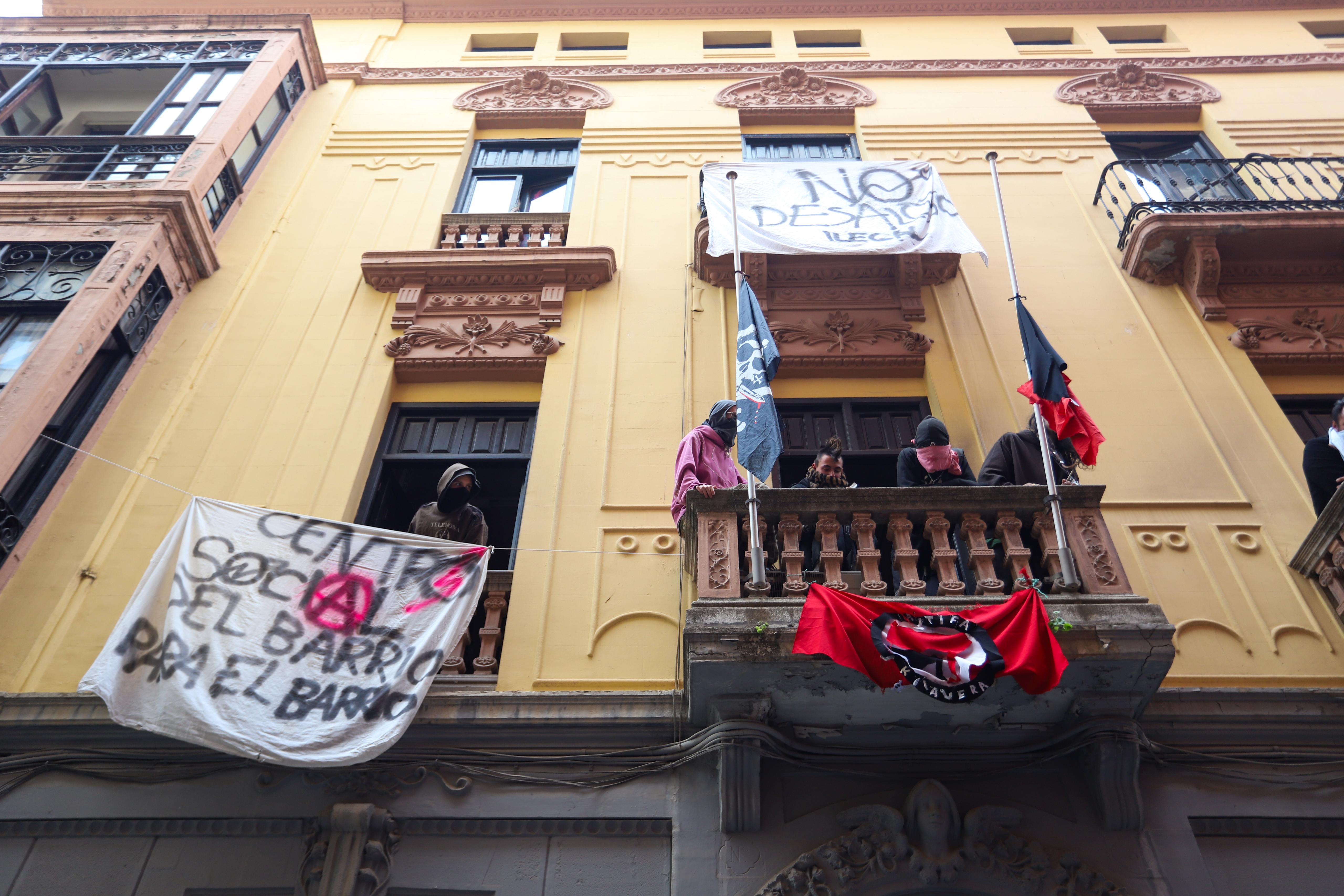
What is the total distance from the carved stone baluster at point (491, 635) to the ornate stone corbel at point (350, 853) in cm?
128

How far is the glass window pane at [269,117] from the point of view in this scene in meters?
12.4

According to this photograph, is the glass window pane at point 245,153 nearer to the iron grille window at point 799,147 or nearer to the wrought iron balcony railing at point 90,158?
the wrought iron balcony railing at point 90,158

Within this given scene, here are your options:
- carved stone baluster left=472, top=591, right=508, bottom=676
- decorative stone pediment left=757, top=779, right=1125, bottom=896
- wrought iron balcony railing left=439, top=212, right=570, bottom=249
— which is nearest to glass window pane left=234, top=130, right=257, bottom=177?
wrought iron balcony railing left=439, top=212, right=570, bottom=249

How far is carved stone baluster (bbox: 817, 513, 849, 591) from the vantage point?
6.44m

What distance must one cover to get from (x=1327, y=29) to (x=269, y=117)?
1628cm

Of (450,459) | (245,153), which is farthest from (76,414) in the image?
(245,153)

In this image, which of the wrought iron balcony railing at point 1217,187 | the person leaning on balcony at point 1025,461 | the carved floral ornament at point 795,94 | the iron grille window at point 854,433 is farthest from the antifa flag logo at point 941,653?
the carved floral ornament at point 795,94

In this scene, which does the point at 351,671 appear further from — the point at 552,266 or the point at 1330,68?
the point at 1330,68

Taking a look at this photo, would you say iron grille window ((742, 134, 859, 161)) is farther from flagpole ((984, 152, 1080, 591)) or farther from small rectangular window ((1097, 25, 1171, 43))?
small rectangular window ((1097, 25, 1171, 43))

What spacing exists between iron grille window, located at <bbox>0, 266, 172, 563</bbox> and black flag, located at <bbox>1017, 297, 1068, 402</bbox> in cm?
→ 815

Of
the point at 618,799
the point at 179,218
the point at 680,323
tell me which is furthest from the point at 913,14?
the point at 618,799

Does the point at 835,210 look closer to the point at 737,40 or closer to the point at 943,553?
the point at 943,553

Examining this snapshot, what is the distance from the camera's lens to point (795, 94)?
13922 mm

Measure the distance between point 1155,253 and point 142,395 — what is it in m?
10.3
